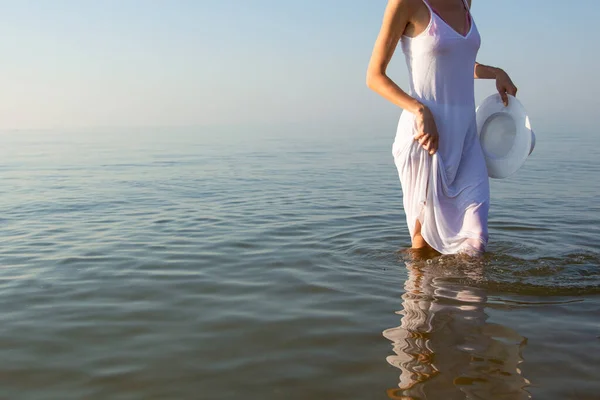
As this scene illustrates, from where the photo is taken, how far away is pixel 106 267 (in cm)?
523

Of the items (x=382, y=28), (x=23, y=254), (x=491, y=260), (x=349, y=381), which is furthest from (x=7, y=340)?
(x=491, y=260)

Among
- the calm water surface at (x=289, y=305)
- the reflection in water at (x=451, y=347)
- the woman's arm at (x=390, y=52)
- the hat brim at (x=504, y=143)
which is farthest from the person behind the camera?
the hat brim at (x=504, y=143)

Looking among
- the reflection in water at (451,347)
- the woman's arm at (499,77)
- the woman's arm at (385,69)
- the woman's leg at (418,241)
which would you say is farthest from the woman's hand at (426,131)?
the reflection in water at (451,347)

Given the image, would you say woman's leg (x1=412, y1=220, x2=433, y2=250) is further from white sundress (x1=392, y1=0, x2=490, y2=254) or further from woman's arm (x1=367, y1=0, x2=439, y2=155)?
woman's arm (x1=367, y1=0, x2=439, y2=155)

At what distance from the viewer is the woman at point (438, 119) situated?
4176mm

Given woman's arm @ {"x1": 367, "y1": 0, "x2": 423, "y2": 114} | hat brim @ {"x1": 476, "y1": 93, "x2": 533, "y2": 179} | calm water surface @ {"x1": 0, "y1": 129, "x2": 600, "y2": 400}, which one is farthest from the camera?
hat brim @ {"x1": 476, "y1": 93, "x2": 533, "y2": 179}

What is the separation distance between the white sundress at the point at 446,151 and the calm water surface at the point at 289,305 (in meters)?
0.36

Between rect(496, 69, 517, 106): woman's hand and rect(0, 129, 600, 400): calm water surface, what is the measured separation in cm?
120

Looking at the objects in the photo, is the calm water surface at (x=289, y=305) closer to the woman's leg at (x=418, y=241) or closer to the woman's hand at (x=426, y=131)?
the woman's leg at (x=418, y=241)

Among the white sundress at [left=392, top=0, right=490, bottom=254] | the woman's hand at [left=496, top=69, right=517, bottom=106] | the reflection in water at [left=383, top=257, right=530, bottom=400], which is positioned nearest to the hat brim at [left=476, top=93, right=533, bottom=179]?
the woman's hand at [left=496, top=69, right=517, bottom=106]

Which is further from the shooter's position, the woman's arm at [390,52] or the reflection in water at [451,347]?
the woman's arm at [390,52]

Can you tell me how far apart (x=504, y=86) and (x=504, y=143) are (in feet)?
1.35

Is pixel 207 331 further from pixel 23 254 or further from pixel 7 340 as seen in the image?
pixel 23 254

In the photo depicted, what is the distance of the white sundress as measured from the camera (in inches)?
167
